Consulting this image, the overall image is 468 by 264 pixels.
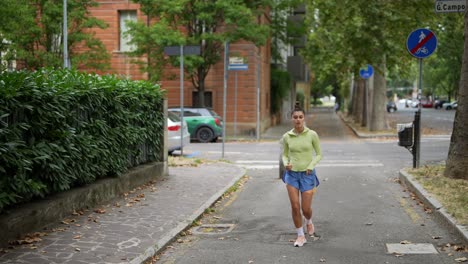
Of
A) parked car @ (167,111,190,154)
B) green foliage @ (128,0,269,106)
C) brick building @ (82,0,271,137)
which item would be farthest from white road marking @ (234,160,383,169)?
brick building @ (82,0,271,137)

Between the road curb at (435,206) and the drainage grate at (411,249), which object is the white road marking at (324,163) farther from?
the drainage grate at (411,249)

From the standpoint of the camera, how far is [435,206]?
8945 millimetres

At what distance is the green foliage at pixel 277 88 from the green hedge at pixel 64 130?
30706 mm

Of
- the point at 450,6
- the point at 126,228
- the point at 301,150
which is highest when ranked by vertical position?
the point at 450,6

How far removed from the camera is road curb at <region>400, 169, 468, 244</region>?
7.34 m

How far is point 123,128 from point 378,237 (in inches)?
193

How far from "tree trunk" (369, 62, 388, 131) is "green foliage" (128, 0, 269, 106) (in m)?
6.27

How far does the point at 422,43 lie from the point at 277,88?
29164mm

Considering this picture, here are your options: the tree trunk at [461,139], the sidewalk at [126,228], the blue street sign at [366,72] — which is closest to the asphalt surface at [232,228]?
the sidewalk at [126,228]

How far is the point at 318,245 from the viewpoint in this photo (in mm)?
7227

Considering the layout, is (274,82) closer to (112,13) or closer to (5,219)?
(112,13)

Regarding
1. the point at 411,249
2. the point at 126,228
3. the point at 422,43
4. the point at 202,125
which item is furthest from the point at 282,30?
the point at 411,249

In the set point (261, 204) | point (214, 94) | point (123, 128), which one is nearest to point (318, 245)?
point (261, 204)

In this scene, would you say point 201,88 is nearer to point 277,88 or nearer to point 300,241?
point 277,88
